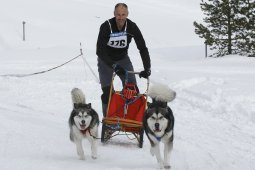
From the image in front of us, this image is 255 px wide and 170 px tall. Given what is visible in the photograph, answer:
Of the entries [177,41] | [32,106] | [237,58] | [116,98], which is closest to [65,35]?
[177,41]

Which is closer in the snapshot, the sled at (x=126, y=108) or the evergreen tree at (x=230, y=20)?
the sled at (x=126, y=108)

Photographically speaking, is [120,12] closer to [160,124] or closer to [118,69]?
[118,69]

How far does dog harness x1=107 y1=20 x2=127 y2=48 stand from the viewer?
22.2 ft

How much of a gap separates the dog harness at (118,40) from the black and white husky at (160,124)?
4.32 feet

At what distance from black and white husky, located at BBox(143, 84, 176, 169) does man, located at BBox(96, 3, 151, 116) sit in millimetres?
1036

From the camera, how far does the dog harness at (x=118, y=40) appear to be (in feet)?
22.2

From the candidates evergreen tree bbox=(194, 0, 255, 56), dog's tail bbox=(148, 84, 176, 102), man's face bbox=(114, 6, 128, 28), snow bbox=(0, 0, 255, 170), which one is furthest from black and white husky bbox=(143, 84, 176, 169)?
evergreen tree bbox=(194, 0, 255, 56)

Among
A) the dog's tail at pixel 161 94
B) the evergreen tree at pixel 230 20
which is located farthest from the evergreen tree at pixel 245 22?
the dog's tail at pixel 161 94

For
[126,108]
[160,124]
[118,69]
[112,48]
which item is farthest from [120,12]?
[160,124]

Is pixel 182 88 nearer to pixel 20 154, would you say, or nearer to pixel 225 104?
pixel 225 104

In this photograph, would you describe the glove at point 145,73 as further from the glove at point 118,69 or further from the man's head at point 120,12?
the man's head at point 120,12

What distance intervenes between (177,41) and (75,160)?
42.2 metres

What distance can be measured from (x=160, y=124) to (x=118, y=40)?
6.05 feet

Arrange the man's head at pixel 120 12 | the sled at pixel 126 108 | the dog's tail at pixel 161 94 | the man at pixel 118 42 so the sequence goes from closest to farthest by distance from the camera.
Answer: the dog's tail at pixel 161 94, the man's head at pixel 120 12, the man at pixel 118 42, the sled at pixel 126 108
